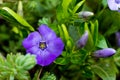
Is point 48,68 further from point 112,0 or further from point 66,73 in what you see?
point 112,0

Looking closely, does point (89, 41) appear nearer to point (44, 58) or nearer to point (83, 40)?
point (83, 40)

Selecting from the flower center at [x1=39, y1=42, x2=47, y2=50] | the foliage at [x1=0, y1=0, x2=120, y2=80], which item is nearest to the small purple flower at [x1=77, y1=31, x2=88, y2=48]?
the foliage at [x1=0, y1=0, x2=120, y2=80]

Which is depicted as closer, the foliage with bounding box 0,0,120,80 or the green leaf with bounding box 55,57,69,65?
the foliage with bounding box 0,0,120,80

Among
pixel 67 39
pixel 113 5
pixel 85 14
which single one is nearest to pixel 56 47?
pixel 67 39

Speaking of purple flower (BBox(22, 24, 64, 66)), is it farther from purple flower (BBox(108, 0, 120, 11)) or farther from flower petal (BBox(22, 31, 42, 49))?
purple flower (BBox(108, 0, 120, 11))

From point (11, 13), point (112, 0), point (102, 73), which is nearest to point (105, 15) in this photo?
point (112, 0)

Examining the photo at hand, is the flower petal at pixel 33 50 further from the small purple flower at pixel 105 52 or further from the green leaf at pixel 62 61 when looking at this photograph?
the small purple flower at pixel 105 52

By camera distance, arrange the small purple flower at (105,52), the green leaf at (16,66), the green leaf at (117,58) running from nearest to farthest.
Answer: the green leaf at (16,66)
the small purple flower at (105,52)
the green leaf at (117,58)

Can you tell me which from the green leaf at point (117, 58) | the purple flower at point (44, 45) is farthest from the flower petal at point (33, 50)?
the green leaf at point (117, 58)
